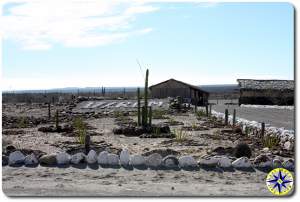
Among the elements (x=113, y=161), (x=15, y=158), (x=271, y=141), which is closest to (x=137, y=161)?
(x=113, y=161)

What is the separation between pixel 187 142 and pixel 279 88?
26632 mm

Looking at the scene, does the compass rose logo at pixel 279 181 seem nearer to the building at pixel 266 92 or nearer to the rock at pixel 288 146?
the rock at pixel 288 146

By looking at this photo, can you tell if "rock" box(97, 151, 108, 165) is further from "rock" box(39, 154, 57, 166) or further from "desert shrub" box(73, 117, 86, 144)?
"desert shrub" box(73, 117, 86, 144)

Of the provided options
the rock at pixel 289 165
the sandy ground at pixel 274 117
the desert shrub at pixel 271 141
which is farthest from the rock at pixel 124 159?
the sandy ground at pixel 274 117

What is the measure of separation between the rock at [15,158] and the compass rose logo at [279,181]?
4961 millimetres

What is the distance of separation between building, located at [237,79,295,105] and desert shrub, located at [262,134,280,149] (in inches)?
1018

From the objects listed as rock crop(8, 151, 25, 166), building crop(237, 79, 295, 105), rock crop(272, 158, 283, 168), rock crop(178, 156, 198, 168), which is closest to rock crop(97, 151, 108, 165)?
rock crop(178, 156, 198, 168)

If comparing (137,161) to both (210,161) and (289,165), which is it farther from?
(289,165)

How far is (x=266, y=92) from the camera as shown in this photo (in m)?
37.8

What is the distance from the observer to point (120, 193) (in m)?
7.04

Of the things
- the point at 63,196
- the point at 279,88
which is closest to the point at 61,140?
the point at 63,196

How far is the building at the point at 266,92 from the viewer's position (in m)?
36.9

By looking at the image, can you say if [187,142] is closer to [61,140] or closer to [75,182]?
[61,140]

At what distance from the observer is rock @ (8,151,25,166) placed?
8973 millimetres
